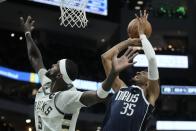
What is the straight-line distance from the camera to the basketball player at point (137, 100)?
15.1 feet

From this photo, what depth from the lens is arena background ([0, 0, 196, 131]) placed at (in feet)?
70.5

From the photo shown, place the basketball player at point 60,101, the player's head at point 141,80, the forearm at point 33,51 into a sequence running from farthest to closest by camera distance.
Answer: the forearm at point 33,51
the player's head at point 141,80
the basketball player at point 60,101

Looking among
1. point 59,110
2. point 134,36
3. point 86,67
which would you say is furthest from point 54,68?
point 86,67

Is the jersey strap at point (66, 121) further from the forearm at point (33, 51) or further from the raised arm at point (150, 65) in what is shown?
the forearm at point (33, 51)

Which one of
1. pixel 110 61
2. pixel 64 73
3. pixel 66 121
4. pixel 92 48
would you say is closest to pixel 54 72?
pixel 64 73

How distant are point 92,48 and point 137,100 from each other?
71.5 ft

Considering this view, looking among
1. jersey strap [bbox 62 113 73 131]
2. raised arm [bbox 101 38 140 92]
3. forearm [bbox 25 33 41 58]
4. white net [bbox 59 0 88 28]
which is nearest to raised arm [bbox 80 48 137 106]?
jersey strap [bbox 62 113 73 131]

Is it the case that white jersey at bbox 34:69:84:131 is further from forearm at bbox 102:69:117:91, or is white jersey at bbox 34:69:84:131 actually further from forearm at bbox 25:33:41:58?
forearm at bbox 25:33:41:58

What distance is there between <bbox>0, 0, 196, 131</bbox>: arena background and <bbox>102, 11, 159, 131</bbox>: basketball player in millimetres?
15228

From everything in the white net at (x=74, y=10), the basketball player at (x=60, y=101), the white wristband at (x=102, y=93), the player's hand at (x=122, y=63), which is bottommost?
the basketball player at (x=60, y=101)

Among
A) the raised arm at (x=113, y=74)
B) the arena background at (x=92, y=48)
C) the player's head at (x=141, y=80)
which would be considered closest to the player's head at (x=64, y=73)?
the raised arm at (x=113, y=74)

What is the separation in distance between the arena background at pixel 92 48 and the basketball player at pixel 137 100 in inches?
600

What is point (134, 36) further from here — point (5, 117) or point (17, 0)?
point (5, 117)

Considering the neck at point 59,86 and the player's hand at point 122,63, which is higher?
the player's hand at point 122,63
